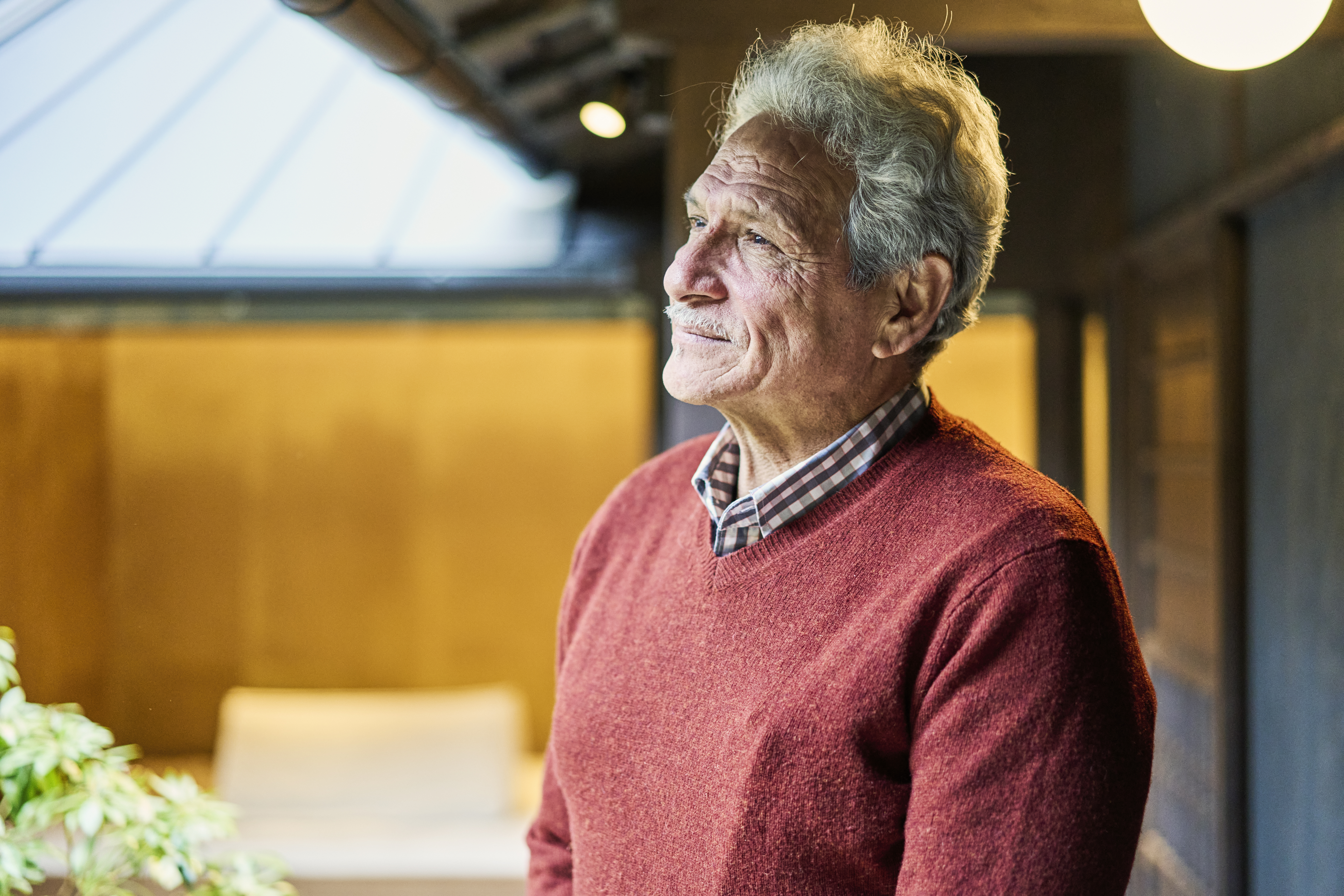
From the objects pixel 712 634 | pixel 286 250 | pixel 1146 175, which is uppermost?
pixel 286 250

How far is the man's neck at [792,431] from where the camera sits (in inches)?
41.1

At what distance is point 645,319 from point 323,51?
1674mm

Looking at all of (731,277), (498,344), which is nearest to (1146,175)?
(731,277)

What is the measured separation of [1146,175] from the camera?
228cm

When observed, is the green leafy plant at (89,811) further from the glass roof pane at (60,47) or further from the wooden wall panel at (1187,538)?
the wooden wall panel at (1187,538)

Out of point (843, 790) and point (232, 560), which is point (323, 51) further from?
point (843, 790)

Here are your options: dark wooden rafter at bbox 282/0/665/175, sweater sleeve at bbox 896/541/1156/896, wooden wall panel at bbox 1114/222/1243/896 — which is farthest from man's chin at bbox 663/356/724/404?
wooden wall panel at bbox 1114/222/1243/896

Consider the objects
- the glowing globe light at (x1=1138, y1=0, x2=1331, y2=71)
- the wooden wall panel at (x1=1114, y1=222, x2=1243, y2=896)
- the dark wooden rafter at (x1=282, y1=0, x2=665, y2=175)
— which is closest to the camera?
the glowing globe light at (x1=1138, y1=0, x2=1331, y2=71)

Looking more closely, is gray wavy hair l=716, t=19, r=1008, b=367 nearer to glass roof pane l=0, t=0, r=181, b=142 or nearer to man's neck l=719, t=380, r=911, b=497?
man's neck l=719, t=380, r=911, b=497

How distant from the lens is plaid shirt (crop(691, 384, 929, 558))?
3.38ft

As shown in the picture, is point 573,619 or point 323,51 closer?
point 573,619

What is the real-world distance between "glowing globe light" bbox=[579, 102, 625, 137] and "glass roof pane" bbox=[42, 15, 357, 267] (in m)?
1.72

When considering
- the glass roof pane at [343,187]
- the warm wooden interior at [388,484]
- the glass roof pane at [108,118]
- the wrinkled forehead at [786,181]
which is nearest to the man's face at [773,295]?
the wrinkled forehead at [786,181]

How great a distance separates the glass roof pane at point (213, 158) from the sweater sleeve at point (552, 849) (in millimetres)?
3432
